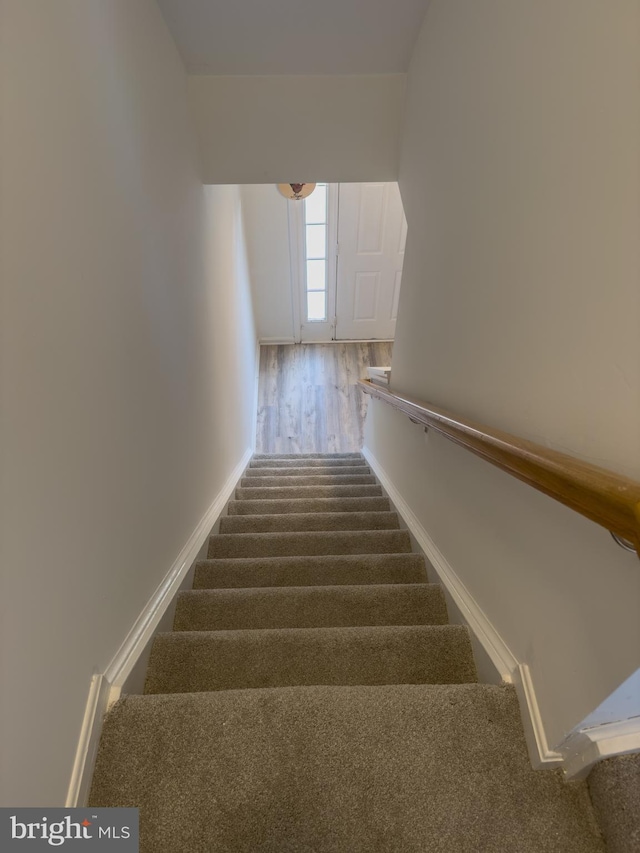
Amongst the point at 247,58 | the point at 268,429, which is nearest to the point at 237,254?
the point at 247,58

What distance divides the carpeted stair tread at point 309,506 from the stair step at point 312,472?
0.63m

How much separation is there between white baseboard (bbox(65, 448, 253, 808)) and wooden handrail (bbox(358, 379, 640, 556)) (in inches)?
40.7

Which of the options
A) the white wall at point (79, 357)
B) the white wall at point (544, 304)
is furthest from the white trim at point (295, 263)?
the white wall at point (544, 304)

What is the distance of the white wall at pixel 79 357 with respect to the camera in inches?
28.4

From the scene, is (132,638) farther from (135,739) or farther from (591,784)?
(591,784)

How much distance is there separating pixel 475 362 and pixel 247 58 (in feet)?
6.09

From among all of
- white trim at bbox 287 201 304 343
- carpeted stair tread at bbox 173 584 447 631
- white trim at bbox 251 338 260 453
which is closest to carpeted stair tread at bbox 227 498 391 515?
carpeted stair tread at bbox 173 584 447 631

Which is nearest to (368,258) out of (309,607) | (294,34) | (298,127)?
(298,127)

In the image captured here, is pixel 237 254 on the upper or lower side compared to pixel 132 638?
upper

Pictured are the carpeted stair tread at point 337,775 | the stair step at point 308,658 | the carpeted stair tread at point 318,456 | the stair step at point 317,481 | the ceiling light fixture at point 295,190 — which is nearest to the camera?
the carpeted stair tread at point 337,775

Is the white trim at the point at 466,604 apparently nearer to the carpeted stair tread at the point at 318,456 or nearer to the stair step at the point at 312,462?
the stair step at the point at 312,462

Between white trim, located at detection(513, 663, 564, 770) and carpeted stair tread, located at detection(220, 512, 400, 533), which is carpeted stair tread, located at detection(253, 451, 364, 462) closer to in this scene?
carpeted stair tread, located at detection(220, 512, 400, 533)

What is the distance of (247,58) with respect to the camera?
1.99 metres

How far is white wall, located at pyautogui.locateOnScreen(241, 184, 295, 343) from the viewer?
458 cm
